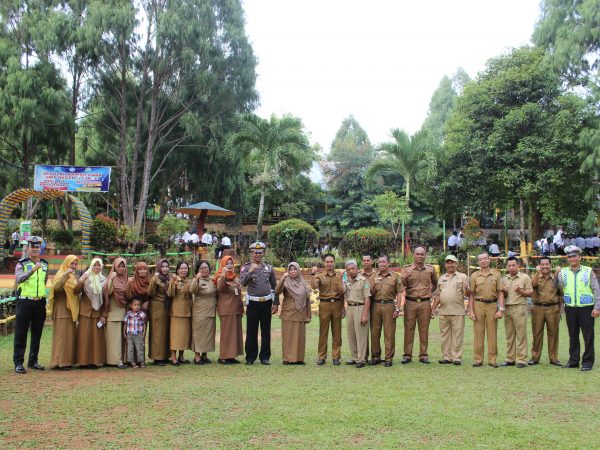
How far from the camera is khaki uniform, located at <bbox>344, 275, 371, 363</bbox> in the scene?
7.79 metres

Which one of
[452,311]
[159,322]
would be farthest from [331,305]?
[159,322]

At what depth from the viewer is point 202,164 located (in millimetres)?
26891

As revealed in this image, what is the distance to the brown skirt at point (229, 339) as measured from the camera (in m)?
7.84

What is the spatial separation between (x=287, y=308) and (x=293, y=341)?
18.2 inches

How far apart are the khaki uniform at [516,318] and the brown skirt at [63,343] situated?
569 centimetres

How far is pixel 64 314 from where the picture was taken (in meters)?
7.37

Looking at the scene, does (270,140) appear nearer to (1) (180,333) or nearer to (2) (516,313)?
(1) (180,333)

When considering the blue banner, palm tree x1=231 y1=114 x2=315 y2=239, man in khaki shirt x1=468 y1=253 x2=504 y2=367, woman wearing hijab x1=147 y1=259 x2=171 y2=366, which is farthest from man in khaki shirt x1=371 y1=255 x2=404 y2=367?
palm tree x1=231 y1=114 x2=315 y2=239

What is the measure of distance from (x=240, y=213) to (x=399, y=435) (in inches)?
984

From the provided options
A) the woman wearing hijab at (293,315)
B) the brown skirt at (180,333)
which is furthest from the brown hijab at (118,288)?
the woman wearing hijab at (293,315)

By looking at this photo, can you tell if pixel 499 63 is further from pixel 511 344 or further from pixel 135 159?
pixel 511 344

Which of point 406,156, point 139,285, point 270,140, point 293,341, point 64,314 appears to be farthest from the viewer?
point 406,156

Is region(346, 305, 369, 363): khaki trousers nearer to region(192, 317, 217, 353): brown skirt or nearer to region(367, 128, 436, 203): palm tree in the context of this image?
region(192, 317, 217, 353): brown skirt

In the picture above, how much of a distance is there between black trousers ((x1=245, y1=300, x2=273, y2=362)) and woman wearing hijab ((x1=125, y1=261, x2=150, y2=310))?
4.60ft
